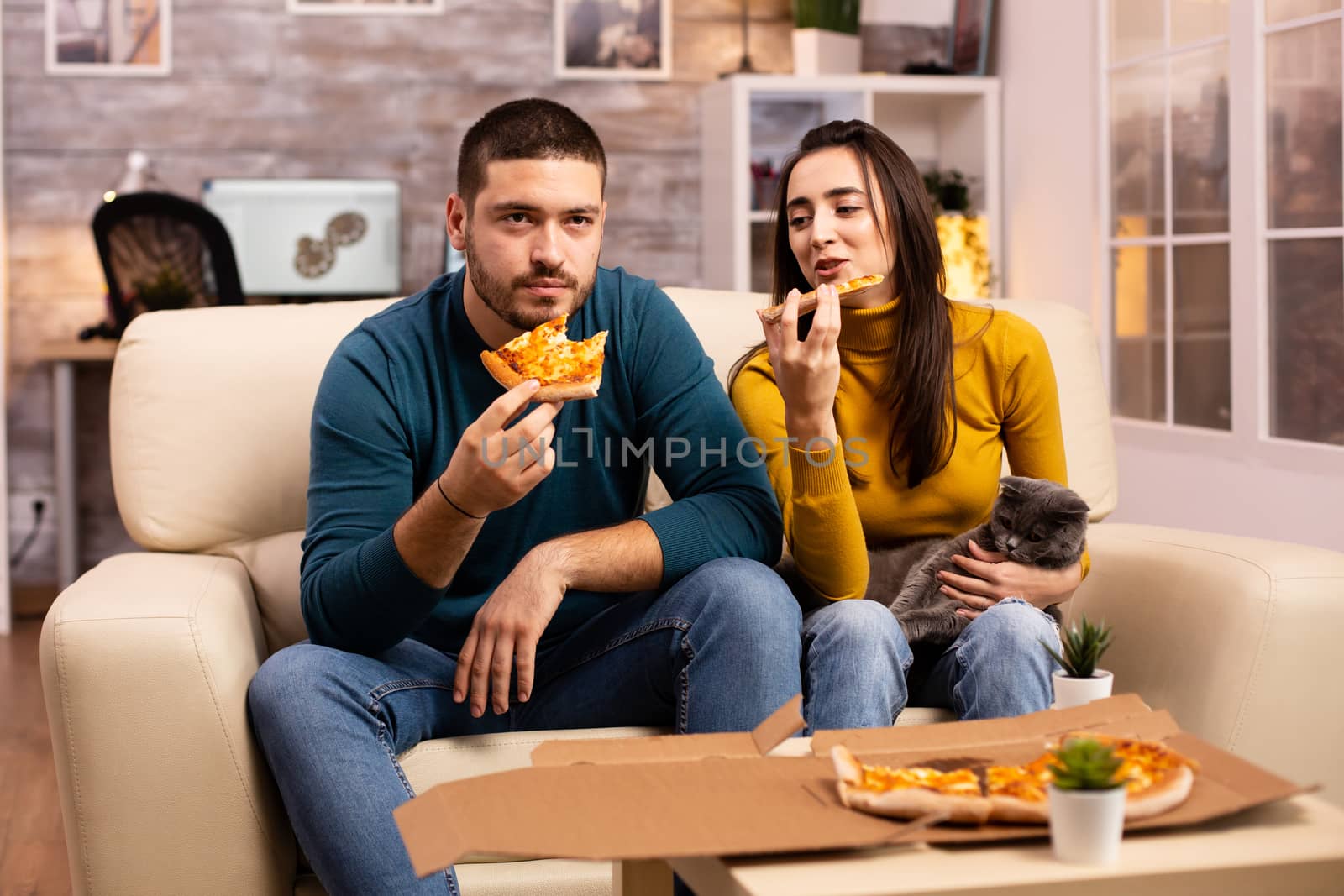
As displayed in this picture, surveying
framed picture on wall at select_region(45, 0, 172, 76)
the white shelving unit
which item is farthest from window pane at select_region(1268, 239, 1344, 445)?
framed picture on wall at select_region(45, 0, 172, 76)

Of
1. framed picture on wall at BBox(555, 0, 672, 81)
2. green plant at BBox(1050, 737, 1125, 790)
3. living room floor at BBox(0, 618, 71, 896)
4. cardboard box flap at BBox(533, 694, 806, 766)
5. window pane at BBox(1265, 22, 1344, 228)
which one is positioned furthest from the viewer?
framed picture on wall at BBox(555, 0, 672, 81)

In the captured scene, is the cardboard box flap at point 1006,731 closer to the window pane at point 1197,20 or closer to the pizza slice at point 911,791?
the pizza slice at point 911,791

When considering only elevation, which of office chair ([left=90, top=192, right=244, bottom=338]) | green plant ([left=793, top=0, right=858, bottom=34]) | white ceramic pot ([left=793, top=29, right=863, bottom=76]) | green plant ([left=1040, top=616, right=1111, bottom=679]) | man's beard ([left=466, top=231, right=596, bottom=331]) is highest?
green plant ([left=793, top=0, right=858, bottom=34])

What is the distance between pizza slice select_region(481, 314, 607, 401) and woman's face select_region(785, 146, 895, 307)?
0.43 m

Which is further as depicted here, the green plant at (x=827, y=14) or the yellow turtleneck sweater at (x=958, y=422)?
the green plant at (x=827, y=14)

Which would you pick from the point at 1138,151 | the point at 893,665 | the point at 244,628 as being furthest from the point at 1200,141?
the point at 244,628

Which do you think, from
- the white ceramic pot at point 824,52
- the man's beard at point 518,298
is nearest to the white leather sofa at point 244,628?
the man's beard at point 518,298

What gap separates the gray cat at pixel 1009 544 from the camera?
5.69 ft

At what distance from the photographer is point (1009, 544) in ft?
5.75

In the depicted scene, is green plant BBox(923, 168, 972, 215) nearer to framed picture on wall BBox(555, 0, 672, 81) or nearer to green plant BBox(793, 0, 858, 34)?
green plant BBox(793, 0, 858, 34)

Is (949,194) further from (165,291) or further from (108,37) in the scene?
(108,37)

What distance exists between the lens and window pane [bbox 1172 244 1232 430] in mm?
3332

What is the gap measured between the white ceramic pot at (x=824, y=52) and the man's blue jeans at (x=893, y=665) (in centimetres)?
329

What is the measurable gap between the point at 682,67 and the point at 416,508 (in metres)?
3.66
